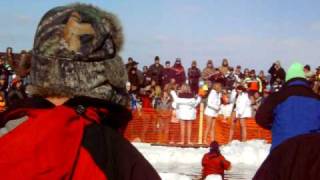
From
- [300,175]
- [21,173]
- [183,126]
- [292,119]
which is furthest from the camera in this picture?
[183,126]

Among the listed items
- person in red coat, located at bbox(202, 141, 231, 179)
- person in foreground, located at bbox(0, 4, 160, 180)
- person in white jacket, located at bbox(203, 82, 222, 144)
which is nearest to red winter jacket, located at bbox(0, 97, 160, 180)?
person in foreground, located at bbox(0, 4, 160, 180)

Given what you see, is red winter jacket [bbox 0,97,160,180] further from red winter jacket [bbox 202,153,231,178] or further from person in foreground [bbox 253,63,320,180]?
red winter jacket [bbox 202,153,231,178]

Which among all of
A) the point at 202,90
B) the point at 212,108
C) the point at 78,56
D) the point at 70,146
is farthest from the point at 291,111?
the point at 202,90

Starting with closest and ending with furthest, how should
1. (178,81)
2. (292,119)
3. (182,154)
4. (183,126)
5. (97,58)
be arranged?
1. (97,58)
2. (292,119)
3. (182,154)
4. (183,126)
5. (178,81)

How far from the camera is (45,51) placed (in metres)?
2.19

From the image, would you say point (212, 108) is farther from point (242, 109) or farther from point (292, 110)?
point (292, 110)

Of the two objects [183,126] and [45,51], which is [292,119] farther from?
[183,126]

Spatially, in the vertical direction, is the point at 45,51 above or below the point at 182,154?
above

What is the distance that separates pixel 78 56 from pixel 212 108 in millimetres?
16886

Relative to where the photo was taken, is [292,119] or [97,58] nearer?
[97,58]

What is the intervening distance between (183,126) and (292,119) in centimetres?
1294

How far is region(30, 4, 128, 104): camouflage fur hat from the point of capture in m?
2.16

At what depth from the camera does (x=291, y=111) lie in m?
6.36

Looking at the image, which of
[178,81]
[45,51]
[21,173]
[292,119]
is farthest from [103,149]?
[178,81]
